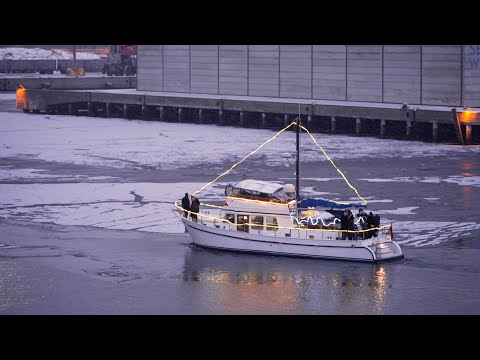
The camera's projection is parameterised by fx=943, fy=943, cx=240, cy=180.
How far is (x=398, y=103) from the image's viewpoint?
66750 millimetres

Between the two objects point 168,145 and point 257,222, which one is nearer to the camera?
point 257,222

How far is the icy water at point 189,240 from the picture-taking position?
79.9ft

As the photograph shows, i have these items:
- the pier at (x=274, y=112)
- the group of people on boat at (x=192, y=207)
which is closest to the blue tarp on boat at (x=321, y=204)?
the group of people on boat at (x=192, y=207)

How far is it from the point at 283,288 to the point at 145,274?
13.8 feet

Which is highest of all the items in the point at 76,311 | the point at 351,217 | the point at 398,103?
the point at 398,103

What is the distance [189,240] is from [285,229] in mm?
3684

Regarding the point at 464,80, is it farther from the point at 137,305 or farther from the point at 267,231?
the point at 137,305

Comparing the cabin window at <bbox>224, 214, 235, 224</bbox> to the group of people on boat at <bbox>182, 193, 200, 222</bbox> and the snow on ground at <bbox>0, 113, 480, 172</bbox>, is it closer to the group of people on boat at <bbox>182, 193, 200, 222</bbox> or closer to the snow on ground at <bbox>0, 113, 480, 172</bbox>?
the group of people on boat at <bbox>182, 193, 200, 222</bbox>

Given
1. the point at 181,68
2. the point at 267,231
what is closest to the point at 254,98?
the point at 181,68

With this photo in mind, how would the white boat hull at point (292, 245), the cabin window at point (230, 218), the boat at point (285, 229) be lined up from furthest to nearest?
the cabin window at point (230, 218), the boat at point (285, 229), the white boat hull at point (292, 245)

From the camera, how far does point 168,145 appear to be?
187ft

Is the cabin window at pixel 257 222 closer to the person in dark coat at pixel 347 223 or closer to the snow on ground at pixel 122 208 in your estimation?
the snow on ground at pixel 122 208

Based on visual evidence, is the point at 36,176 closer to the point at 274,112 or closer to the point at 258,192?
the point at 258,192

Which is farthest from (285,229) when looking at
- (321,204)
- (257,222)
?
(321,204)
